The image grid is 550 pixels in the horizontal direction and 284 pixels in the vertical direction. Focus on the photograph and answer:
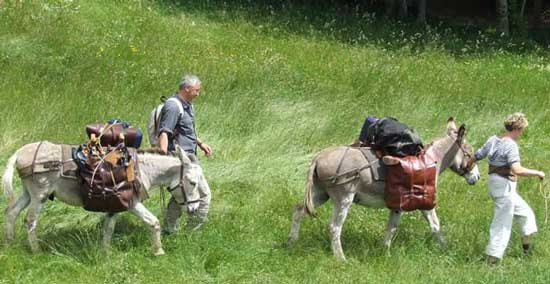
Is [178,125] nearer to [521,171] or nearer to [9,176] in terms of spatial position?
[9,176]

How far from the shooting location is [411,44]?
64.7 ft

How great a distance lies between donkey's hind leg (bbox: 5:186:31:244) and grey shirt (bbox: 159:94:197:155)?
1472 millimetres

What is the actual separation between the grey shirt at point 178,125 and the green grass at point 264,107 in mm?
908

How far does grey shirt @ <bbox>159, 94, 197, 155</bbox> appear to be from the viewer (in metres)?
7.93

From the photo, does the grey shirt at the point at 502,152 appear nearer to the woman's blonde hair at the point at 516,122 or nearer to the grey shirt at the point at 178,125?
the woman's blonde hair at the point at 516,122

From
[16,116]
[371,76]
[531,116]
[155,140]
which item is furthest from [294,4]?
[155,140]

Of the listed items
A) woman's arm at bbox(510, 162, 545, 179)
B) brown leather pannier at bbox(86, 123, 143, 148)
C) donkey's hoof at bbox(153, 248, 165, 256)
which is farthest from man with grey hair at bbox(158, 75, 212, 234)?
woman's arm at bbox(510, 162, 545, 179)

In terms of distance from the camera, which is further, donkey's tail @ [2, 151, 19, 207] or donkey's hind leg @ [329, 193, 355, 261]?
donkey's hind leg @ [329, 193, 355, 261]

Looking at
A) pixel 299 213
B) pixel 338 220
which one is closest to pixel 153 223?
pixel 299 213

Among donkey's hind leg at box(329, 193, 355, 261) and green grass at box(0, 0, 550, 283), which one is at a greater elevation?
donkey's hind leg at box(329, 193, 355, 261)

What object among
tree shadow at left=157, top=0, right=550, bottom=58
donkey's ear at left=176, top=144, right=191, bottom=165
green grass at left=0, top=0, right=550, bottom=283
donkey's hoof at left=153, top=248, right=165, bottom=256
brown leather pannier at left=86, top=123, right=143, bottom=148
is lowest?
tree shadow at left=157, top=0, right=550, bottom=58

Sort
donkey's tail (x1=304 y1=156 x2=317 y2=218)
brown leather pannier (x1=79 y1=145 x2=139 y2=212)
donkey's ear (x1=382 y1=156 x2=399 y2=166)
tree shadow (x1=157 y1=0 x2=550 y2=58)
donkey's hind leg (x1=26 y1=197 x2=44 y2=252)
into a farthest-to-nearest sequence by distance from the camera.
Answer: tree shadow (x1=157 y1=0 x2=550 y2=58) < donkey's tail (x1=304 y1=156 x2=317 y2=218) < donkey's ear (x1=382 y1=156 x2=399 y2=166) < donkey's hind leg (x1=26 y1=197 x2=44 y2=252) < brown leather pannier (x1=79 y1=145 x2=139 y2=212)

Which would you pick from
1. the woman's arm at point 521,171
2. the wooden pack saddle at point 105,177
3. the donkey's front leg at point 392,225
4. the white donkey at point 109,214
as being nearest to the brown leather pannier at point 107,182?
the wooden pack saddle at point 105,177

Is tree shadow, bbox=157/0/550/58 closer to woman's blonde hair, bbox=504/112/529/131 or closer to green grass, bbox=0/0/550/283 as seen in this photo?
green grass, bbox=0/0/550/283
